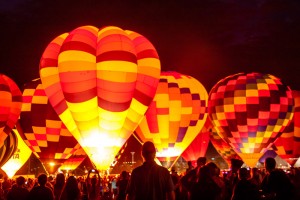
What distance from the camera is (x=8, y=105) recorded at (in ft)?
47.6

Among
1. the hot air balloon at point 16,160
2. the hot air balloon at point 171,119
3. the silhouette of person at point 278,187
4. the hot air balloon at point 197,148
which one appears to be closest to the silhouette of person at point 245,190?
the silhouette of person at point 278,187

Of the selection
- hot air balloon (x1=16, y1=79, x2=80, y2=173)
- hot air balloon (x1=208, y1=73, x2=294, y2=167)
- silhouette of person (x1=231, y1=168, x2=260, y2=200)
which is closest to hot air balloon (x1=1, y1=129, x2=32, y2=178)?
hot air balloon (x1=16, y1=79, x2=80, y2=173)

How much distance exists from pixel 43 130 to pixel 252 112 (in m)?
7.48

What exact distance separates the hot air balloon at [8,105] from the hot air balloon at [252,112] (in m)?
7.27

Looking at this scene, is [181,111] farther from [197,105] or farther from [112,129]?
[112,129]

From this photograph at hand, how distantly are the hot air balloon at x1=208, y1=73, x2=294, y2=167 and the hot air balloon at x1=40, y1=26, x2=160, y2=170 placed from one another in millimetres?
5470

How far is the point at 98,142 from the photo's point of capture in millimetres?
10859

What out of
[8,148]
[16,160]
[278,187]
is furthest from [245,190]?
[16,160]

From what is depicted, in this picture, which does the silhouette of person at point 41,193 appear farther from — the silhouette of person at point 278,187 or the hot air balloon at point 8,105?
the hot air balloon at point 8,105

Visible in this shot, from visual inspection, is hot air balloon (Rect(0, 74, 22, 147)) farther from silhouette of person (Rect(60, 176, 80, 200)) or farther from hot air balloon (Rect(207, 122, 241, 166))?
hot air balloon (Rect(207, 122, 241, 166))

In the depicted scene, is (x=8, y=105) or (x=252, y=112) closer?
(x=8, y=105)

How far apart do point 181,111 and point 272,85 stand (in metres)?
3.81

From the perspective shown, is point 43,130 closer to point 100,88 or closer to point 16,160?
point 100,88

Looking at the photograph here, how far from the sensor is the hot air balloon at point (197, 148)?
21.1 meters
